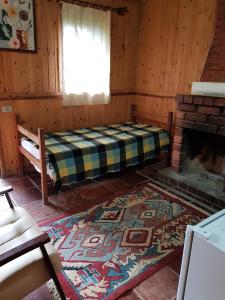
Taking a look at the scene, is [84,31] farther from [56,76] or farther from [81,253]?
[81,253]

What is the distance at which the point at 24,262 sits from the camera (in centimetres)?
121

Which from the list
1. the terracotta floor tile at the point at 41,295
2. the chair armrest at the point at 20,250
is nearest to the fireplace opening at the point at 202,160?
the terracotta floor tile at the point at 41,295

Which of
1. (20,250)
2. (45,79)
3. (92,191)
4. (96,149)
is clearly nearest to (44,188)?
(92,191)

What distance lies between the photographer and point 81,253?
70.9 inches

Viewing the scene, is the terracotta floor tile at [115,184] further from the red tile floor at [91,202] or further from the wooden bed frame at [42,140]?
the wooden bed frame at [42,140]

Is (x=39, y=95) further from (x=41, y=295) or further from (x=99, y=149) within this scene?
(x=41, y=295)

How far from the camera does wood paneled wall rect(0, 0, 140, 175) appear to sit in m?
2.81

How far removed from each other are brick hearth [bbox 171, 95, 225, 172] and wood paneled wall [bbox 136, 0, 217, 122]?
513mm

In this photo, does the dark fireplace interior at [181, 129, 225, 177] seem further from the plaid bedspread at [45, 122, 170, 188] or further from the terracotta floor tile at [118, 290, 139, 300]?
the terracotta floor tile at [118, 290, 139, 300]

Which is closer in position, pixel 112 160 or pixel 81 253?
Result: pixel 81 253

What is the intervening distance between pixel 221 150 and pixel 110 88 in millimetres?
1858

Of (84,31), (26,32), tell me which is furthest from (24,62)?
(84,31)

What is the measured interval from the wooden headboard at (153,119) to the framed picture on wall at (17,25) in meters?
1.94

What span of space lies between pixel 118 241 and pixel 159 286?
0.50 meters
